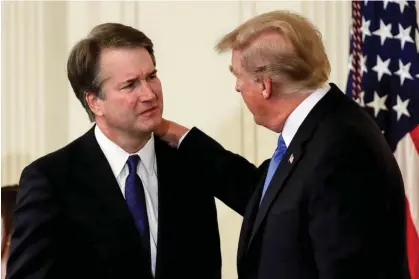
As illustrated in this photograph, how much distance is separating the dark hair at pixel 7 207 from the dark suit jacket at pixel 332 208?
147 centimetres

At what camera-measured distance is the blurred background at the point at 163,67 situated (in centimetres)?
306

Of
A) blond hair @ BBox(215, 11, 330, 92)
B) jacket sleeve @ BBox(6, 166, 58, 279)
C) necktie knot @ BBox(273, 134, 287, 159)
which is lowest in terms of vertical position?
jacket sleeve @ BBox(6, 166, 58, 279)

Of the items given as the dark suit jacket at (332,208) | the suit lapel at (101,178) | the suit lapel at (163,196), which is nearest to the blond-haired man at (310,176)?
the dark suit jacket at (332,208)

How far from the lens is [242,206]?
216cm

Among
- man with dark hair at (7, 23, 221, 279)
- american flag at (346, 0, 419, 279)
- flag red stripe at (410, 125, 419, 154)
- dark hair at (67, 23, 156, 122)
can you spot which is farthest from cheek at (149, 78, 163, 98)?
flag red stripe at (410, 125, 419, 154)

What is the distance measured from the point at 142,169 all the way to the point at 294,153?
54 centimetres

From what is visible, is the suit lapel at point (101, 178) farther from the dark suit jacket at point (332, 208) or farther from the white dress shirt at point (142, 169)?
the dark suit jacket at point (332, 208)

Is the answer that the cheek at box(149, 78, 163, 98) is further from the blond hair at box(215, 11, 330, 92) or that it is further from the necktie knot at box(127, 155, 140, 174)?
the blond hair at box(215, 11, 330, 92)

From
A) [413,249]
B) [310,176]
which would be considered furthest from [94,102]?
[413,249]

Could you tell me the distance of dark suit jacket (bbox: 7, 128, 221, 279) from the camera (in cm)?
184

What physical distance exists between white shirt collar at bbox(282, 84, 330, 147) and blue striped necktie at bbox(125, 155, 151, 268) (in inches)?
18.8

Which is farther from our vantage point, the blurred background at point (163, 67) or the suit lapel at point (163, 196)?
the blurred background at point (163, 67)

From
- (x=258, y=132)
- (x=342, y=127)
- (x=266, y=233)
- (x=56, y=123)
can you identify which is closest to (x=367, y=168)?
(x=342, y=127)

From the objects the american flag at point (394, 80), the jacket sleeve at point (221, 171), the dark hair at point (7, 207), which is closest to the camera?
the jacket sleeve at point (221, 171)
